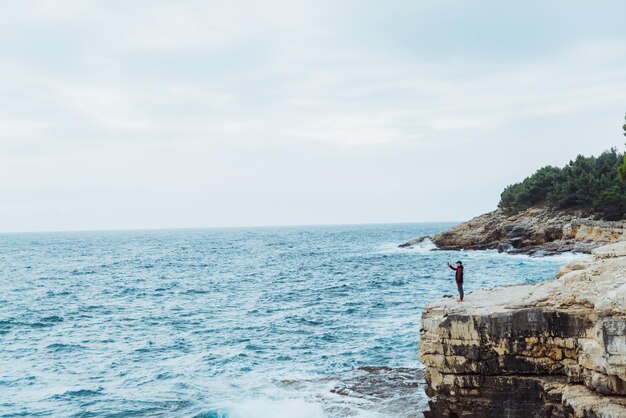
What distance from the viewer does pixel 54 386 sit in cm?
2577

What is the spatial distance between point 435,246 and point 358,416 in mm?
78527

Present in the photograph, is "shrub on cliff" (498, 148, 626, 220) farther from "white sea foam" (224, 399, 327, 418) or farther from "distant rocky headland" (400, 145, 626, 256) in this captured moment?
"white sea foam" (224, 399, 327, 418)

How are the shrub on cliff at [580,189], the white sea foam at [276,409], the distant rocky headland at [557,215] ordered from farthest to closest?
1. the shrub on cliff at [580,189]
2. the distant rocky headland at [557,215]
3. the white sea foam at [276,409]

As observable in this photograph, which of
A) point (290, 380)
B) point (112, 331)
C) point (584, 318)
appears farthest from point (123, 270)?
point (584, 318)

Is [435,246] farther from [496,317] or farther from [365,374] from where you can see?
[496,317]

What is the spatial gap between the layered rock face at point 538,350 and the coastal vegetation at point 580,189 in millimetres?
54388

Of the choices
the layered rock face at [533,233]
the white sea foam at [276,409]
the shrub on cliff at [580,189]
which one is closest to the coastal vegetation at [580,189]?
the shrub on cliff at [580,189]

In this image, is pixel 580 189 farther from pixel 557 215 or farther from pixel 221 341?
pixel 221 341

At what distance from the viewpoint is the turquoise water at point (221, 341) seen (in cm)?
2273

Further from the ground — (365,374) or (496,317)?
(496,317)

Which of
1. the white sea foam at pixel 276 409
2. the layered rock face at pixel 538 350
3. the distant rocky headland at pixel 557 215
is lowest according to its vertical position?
the white sea foam at pixel 276 409

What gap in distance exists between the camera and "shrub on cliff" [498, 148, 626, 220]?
66875 mm

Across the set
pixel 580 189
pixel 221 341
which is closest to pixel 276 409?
pixel 221 341

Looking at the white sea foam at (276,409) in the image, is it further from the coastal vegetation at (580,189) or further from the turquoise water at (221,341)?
the coastal vegetation at (580,189)
